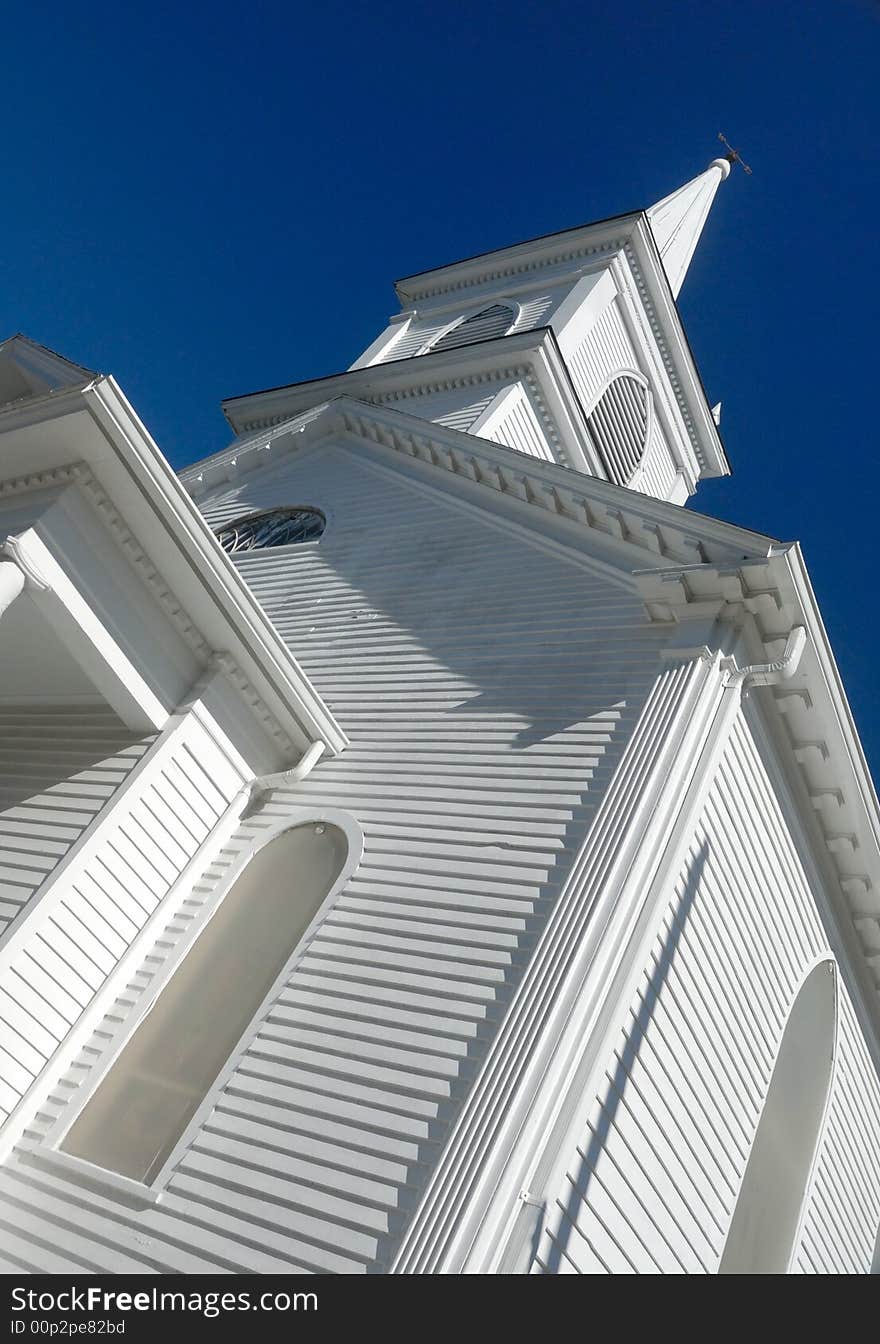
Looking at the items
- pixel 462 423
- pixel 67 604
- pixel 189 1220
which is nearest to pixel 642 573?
pixel 67 604

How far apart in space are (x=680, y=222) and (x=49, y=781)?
22.0 m

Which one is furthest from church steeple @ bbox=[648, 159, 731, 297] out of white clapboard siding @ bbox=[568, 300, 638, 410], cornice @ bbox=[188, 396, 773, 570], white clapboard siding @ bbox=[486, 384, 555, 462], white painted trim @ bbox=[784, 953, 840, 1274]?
white painted trim @ bbox=[784, 953, 840, 1274]

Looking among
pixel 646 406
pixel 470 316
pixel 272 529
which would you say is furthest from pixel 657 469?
pixel 272 529

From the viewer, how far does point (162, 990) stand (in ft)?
24.0

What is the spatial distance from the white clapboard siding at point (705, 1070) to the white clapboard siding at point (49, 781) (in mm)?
4274

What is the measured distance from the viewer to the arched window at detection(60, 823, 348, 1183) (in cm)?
648

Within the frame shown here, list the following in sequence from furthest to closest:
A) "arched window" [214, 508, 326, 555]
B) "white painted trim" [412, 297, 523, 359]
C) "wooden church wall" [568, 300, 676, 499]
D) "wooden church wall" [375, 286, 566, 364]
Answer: "white painted trim" [412, 297, 523, 359], "wooden church wall" [375, 286, 566, 364], "wooden church wall" [568, 300, 676, 499], "arched window" [214, 508, 326, 555]

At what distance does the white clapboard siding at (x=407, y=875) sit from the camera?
18.4 ft

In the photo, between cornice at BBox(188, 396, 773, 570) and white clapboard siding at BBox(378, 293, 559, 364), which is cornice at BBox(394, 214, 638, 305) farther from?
cornice at BBox(188, 396, 773, 570)

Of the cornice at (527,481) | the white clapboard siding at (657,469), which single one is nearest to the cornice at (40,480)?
the cornice at (527,481)

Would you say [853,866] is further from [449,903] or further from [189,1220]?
[189,1220]

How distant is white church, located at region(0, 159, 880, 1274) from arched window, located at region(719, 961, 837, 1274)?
4 cm

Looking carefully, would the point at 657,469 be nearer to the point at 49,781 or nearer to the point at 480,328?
the point at 480,328

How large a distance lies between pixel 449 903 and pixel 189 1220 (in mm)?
2485
